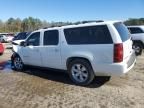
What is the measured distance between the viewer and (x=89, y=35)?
24.3 feet

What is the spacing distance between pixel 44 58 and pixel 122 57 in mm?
3126

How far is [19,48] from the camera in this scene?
A: 10.3 m

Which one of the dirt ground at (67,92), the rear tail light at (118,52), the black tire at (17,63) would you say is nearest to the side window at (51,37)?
the dirt ground at (67,92)

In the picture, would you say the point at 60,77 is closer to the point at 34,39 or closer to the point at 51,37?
the point at 51,37

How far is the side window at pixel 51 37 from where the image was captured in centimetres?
835

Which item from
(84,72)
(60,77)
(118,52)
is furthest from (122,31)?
(60,77)

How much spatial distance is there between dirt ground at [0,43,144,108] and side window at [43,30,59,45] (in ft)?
4.34

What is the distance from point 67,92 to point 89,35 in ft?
6.00

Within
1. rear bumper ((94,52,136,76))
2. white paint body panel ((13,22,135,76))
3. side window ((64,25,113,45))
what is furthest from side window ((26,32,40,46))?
rear bumper ((94,52,136,76))

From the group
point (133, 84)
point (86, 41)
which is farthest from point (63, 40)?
point (133, 84)

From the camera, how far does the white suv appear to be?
6883 mm

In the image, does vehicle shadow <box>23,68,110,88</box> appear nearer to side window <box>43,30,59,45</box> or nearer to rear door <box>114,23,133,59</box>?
side window <box>43,30,59,45</box>

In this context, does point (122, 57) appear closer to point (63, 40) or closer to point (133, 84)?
point (133, 84)

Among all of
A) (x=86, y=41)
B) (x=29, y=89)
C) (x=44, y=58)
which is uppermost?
(x=86, y=41)
